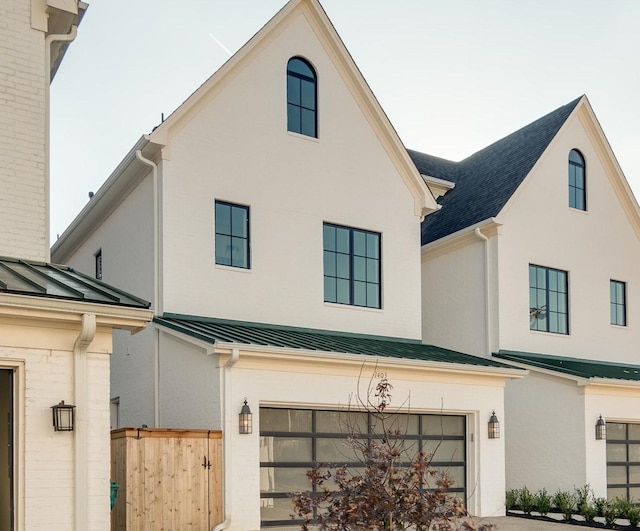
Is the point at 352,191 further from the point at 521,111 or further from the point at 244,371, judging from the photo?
the point at 521,111

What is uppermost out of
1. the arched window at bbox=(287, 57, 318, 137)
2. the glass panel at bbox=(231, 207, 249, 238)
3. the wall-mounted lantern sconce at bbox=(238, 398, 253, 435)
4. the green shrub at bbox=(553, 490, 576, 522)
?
the arched window at bbox=(287, 57, 318, 137)

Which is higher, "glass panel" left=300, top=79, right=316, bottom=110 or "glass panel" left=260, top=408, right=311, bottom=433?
"glass panel" left=300, top=79, right=316, bottom=110

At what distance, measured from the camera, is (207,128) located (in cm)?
1606

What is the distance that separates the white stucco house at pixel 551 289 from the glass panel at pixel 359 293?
12.8 feet

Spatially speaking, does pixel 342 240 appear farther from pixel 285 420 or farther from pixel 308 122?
pixel 285 420

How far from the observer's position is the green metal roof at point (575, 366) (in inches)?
720

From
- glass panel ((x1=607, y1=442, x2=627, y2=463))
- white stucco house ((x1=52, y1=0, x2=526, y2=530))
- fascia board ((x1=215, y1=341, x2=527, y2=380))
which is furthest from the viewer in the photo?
glass panel ((x1=607, y1=442, x2=627, y2=463))

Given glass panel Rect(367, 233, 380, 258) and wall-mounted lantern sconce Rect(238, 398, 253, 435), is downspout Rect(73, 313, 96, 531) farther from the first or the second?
glass panel Rect(367, 233, 380, 258)

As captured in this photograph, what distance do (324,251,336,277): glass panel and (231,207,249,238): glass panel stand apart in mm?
2043

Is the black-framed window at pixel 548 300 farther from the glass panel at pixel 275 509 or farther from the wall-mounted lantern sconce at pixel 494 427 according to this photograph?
the glass panel at pixel 275 509

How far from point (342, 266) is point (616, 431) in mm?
7697

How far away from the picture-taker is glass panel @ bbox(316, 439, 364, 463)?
14328 millimetres

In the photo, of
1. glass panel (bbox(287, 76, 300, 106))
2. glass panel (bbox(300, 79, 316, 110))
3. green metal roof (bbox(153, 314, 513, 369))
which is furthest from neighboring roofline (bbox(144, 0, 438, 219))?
green metal roof (bbox(153, 314, 513, 369))

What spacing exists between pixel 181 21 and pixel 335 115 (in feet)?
14.9
